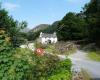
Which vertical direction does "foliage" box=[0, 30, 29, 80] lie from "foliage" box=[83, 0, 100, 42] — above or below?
below

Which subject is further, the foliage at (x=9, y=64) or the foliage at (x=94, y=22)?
the foliage at (x=94, y=22)

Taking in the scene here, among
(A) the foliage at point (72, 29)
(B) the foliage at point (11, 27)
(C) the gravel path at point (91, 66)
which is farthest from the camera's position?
(A) the foliage at point (72, 29)

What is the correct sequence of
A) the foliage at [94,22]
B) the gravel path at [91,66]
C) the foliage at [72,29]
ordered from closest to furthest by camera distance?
the gravel path at [91,66], the foliage at [94,22], the foliage at [72,29]

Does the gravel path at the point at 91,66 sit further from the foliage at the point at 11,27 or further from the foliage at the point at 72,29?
the foliage at the point at 72,29

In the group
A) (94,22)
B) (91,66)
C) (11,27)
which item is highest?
(94,22)

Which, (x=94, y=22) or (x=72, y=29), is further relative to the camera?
(x=72, y=29)

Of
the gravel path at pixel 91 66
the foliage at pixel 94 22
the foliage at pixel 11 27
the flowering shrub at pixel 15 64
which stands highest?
the foliage at pixel 94 22

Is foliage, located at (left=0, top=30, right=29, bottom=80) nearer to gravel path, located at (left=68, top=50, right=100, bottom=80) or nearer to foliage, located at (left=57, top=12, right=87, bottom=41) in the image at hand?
gravel path, located at (left=68, top=50, right=100, bottom=80)

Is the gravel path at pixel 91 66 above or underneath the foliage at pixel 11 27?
underneath

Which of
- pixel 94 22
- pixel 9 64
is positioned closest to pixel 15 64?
pixel 9 64

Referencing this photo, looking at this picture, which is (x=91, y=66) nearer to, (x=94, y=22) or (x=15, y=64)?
(x=15, y=64)

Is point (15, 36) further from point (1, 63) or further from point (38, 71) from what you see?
point (1, 63)

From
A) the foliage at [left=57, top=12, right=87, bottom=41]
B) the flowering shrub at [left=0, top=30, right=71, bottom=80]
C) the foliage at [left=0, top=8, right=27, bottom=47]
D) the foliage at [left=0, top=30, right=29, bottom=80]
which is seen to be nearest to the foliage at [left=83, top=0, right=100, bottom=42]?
Result: the foliage at [left=57, top=12, right=87, bottom=41]

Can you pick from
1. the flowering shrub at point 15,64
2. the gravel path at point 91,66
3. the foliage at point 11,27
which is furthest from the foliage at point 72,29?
the flowering shrub at point 15,64
